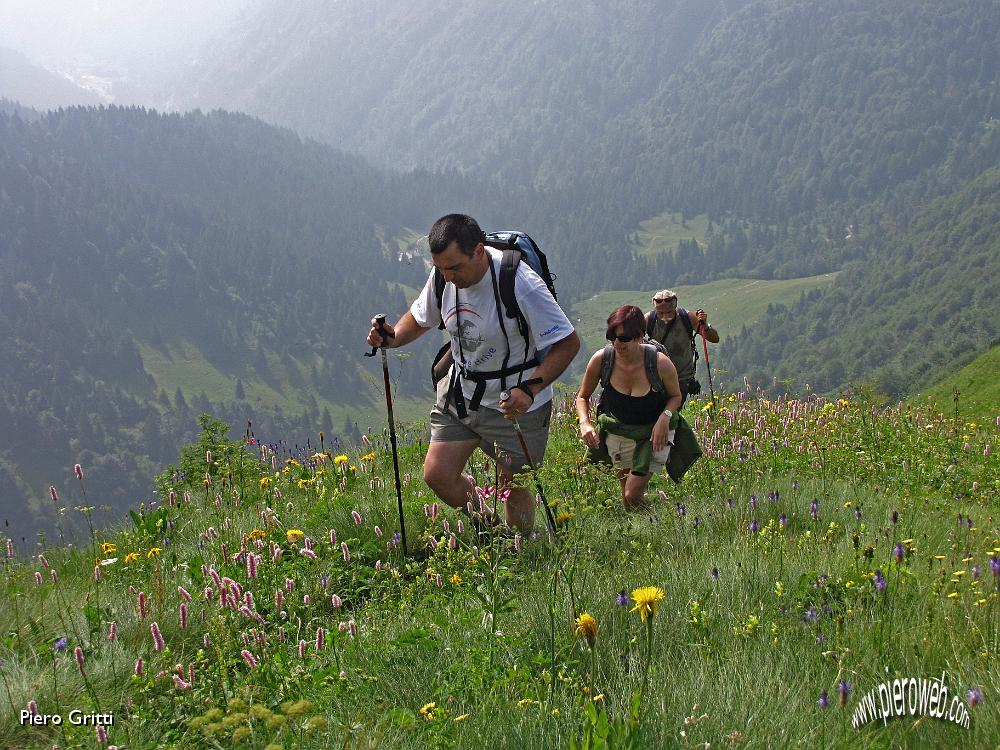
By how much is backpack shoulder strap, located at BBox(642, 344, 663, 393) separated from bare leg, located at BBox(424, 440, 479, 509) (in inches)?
66.0

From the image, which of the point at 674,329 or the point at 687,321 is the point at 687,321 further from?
the point at 674,329

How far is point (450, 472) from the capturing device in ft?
19.5

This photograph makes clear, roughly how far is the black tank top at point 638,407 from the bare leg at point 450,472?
5.08 feet

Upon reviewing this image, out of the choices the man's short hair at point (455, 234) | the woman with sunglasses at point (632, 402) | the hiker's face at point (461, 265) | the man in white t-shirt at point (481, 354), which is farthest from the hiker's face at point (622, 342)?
the man's short hair at point (455, 234)

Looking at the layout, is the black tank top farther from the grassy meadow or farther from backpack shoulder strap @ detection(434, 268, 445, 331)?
backpack shoulder strap @ detection(434, 268, 445, 331)

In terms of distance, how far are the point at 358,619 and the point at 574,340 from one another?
222 cm

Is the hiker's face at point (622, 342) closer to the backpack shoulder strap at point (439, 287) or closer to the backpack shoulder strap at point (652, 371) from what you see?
the backpack shoulder strap at point (652, 371)

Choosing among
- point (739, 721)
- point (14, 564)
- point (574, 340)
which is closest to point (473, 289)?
point (574, 340)

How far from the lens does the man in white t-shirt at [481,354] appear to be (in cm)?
550

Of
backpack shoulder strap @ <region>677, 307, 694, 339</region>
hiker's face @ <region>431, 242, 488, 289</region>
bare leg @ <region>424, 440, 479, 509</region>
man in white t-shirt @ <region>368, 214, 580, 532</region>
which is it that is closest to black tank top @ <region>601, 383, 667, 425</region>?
man in white t-shirt @ <region>368, 214, 580, 532</region>

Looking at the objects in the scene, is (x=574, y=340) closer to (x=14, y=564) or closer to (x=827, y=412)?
(x=14, y=564)
